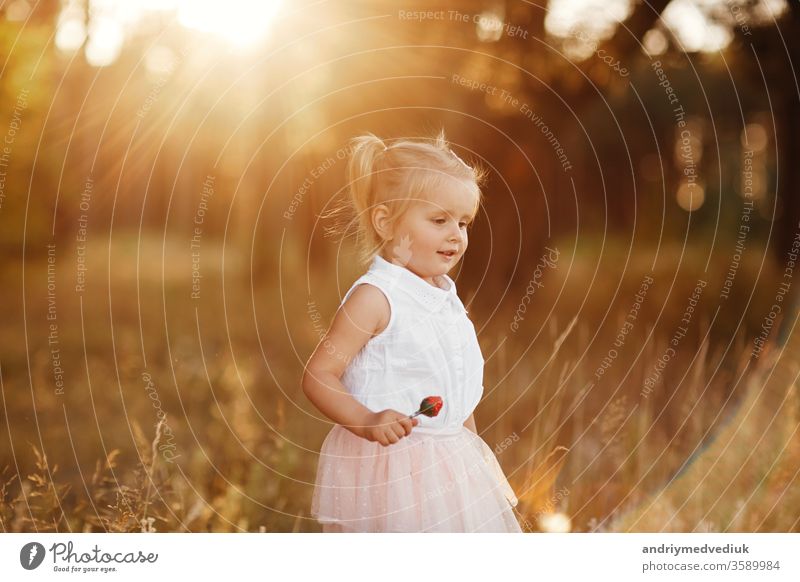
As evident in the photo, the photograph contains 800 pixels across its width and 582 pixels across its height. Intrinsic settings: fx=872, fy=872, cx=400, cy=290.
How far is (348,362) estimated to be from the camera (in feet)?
7.80

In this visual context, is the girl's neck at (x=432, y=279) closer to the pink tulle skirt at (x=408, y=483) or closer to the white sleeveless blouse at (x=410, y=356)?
the white sleeveless blouse at (x=410, y=356)

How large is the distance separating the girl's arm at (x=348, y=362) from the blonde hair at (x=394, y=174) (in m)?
0.22

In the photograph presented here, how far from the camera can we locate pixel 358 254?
108 inches

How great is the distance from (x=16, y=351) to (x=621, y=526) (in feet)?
11.0

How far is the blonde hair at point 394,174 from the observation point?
2426 mm

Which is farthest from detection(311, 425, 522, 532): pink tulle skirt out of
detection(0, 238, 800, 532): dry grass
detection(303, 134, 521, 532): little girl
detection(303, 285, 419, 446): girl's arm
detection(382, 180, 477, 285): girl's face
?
detection(382, 180, 477, 285): girl's face

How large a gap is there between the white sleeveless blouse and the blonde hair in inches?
6.1

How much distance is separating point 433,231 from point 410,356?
0.36 m

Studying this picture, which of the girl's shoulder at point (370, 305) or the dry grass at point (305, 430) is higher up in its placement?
the girl's shoulder at point (370, 305)

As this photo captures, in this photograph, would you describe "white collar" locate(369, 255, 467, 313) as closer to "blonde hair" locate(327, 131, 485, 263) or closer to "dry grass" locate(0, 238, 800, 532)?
"blonde hair" locate(327, 131, 485, 263)

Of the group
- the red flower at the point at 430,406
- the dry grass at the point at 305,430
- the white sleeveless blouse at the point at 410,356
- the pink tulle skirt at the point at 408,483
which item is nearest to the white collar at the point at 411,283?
the white sleeveless blouse at the point at 410,356

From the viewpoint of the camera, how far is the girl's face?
2.43 metres

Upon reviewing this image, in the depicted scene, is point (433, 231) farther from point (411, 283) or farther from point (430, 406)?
point (430, 406)

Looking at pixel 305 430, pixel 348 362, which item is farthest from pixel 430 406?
pixel 305 430
